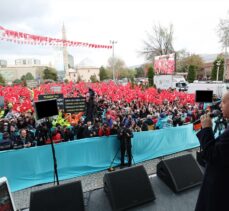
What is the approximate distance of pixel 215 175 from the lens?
1.62 meters

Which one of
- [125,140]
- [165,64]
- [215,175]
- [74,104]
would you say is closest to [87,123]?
[74,104]

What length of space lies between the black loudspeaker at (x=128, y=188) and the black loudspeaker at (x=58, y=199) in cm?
50

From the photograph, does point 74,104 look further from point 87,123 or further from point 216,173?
point 216,173

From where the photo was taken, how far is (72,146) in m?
5.36

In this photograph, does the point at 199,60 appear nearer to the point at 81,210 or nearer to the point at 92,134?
the point at 92,134

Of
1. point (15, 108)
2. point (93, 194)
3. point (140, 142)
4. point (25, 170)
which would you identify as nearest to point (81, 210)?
point (93, 194)

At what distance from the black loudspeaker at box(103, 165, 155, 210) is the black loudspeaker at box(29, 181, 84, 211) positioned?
19.6 inches

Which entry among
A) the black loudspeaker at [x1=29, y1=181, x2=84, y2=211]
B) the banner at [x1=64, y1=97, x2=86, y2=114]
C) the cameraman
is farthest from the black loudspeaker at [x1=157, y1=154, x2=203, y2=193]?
the banner at [x1=64, y1=97, x2=86, y2=114]

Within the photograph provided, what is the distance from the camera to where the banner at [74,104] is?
28.3 ft

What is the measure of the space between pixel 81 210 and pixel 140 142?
3.66m

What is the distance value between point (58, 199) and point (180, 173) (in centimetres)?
223

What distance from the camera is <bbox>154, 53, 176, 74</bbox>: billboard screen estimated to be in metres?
24.6

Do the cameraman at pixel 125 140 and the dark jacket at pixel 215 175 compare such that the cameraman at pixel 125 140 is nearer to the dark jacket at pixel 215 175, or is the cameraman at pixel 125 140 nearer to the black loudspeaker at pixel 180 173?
the black loudspeaker at pixel 180 173

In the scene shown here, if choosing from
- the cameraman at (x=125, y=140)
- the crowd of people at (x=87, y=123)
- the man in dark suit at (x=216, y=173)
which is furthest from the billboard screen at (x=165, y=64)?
the man in dark suit at (x=216, y=173)
